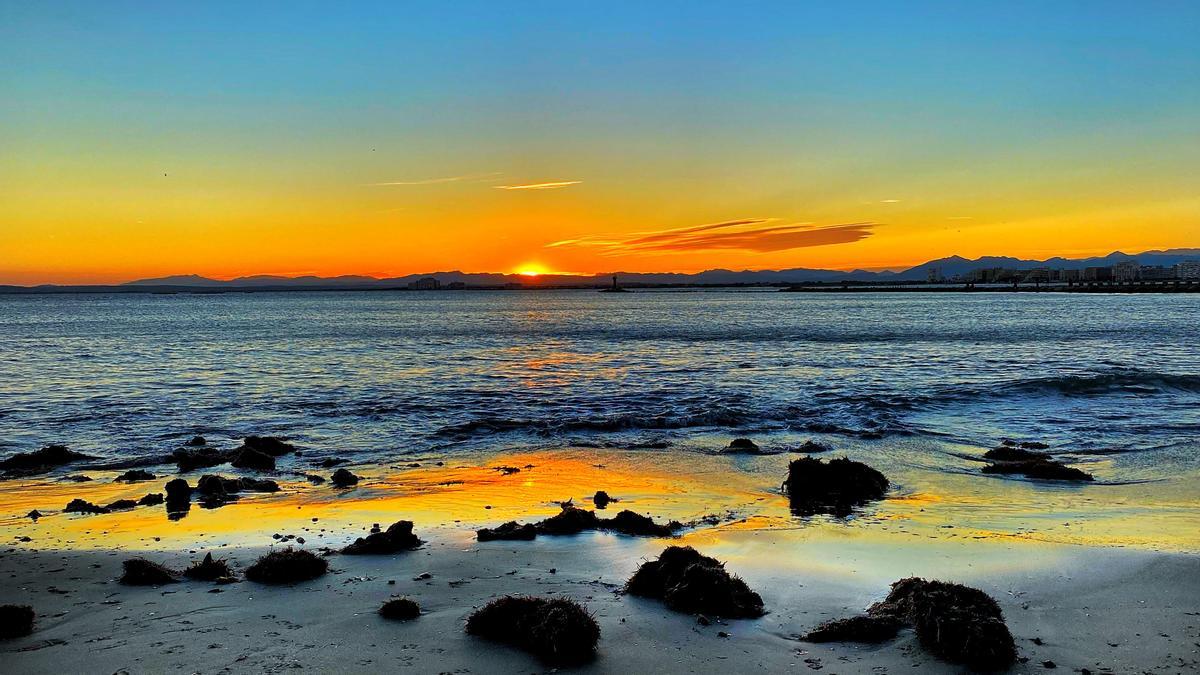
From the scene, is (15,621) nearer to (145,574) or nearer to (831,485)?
(145,574)

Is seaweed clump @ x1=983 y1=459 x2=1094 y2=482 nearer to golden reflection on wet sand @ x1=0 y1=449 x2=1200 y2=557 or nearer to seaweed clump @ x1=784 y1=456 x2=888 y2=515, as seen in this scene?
golden reflection on wet sand @ x1=0 y1=449 x2=1200 y2=557

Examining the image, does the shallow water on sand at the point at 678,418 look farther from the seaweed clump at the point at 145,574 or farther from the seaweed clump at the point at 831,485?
the seaweed clump at the point at 145,574

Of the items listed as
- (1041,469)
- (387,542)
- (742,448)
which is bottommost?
(742,448)

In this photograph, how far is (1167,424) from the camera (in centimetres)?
2016

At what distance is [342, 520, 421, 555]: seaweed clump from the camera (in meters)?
9.37

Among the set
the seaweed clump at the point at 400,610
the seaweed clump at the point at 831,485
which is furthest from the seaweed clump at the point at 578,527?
the seaweed clump at the point at 831,485

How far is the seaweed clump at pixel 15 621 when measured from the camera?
6773mm

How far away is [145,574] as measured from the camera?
824 centimetres

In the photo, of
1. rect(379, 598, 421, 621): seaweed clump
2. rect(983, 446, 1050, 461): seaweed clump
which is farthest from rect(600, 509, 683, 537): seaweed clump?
rect(983, 446, 1050, 461): seaweed clump

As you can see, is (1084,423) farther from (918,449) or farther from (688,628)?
(688,628)

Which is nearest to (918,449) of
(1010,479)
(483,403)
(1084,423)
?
(1010,479)

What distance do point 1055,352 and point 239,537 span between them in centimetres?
4560

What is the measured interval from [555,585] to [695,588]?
1.58 meters

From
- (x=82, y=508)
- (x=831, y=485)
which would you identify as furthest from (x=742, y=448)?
(x=82, y=508)
